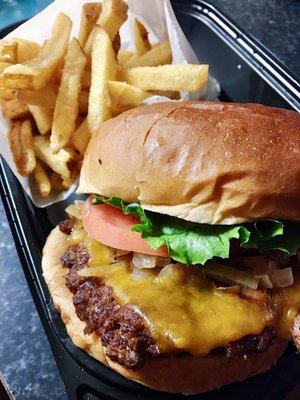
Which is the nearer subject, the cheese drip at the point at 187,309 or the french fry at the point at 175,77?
the cheese drip at the point at 187,309

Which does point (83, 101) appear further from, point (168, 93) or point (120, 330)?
point (120, 330)

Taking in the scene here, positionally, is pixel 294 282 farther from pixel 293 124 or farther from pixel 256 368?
pixel 293 124

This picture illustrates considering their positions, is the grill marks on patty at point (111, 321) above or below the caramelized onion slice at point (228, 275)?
below

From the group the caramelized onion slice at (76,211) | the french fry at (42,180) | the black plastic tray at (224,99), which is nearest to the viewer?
the black plastic tray at (224,99)

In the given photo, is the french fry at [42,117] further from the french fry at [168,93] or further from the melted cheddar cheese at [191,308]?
the melted cheddar cheese at [191,308]

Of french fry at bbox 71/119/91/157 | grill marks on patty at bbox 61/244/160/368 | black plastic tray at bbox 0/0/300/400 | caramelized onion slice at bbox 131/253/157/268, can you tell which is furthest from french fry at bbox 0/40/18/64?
caramelized onion slice at bbox 131/253/157/268

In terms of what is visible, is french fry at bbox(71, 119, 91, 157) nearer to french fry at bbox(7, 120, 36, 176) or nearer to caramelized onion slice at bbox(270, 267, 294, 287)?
french fry at bbox(7, 120, 36, 176)

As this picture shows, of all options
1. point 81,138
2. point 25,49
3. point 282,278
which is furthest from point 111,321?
point 25,49

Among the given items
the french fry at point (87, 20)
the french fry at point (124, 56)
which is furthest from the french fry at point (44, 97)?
the french fry at point (124, 56)
